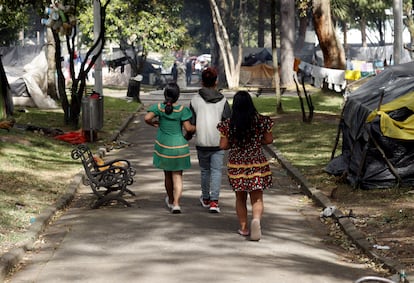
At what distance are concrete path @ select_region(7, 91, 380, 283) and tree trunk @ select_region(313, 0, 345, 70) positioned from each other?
18.9 m

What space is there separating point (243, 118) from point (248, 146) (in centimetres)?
33

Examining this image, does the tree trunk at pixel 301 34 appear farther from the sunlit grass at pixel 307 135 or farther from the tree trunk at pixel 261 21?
the sunlit grass at pixel 307 135

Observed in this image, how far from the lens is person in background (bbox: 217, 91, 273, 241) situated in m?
10.5

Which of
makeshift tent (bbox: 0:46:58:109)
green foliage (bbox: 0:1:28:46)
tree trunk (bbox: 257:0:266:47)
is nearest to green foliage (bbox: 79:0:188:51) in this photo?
green foliage (bbox: 0:1:28:46)

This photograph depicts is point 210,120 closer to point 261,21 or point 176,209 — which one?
point 176,209

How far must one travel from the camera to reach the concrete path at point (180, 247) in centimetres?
862

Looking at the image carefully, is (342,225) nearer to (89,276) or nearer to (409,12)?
(89,276)

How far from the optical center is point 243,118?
10430mm

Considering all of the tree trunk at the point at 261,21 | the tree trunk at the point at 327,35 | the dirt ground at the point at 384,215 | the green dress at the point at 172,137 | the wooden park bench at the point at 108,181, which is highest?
the tree trunk at the point at 261,21

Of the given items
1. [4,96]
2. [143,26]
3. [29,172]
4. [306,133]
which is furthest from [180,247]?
[143,26]

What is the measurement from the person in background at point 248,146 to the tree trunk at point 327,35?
22.2 metres

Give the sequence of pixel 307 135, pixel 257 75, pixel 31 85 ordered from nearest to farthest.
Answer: pixel 307 135 < pixel 31 85 < pixel 257 75

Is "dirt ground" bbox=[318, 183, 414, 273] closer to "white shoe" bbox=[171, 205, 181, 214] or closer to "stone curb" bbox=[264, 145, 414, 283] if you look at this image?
"stone curb" bbox=[264, 145, 414, 283]

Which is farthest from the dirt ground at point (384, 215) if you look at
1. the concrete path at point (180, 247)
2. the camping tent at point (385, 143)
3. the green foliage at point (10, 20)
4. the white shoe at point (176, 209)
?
the green foliage at point (10, 20)
